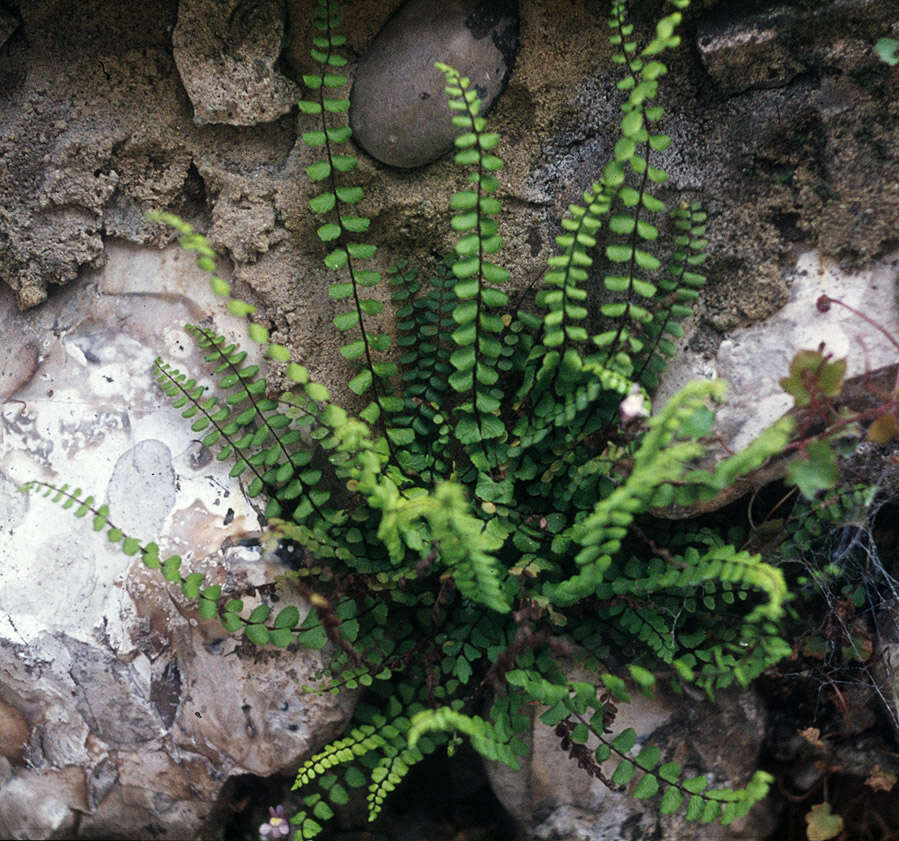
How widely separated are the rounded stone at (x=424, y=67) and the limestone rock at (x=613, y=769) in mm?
2036

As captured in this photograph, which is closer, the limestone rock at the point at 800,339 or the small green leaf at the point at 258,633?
the limestone rock at the point at 800,339

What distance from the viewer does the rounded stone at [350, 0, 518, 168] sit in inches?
103

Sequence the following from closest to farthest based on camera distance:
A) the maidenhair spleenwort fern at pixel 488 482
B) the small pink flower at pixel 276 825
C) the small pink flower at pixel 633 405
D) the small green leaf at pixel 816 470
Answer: the small green leaf at pixel 816 470 → the small pink flower at pixel 633 405 → the maidenhair spleenwort fern at pixel 488 482 → the small pink flower at pixel 276 825

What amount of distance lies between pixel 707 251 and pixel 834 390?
655 mm

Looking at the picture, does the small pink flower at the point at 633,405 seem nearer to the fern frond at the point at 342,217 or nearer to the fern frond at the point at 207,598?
the fern frond at the point at 342,217

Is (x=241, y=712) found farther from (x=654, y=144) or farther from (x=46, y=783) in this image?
(x=654, y=144)

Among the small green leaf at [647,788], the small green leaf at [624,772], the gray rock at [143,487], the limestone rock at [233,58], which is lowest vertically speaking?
the small green leaf at [647,788]

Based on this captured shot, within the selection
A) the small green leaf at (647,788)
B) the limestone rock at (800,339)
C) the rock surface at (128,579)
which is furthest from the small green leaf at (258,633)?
the limestone rock at (800,339)

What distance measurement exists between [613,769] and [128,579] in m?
1.83

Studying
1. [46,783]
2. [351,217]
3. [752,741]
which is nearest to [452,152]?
[351,217]

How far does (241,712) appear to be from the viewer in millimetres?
2869

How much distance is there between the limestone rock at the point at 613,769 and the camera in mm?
2834

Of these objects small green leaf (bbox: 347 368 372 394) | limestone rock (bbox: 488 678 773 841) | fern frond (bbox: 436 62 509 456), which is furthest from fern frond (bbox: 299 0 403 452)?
limestone rock (bbox: 488 678 773 841)

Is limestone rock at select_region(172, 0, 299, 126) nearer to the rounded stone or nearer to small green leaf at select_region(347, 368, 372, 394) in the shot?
the rounded stone
